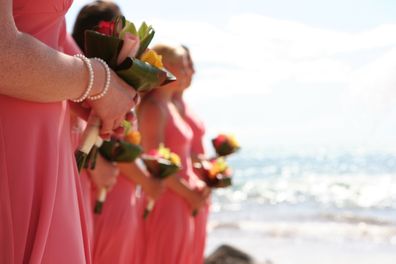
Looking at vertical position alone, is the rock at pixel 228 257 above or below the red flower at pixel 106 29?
below

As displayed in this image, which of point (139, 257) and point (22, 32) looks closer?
point (22, 32)

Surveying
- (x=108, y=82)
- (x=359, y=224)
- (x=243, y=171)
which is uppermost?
(x=108, y=82)

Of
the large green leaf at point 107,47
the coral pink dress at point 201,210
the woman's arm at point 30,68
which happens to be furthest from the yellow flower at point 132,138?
the woman's arm at point 30,68

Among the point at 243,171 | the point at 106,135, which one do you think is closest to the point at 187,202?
the point at 106,135

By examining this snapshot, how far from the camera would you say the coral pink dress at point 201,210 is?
687 cm

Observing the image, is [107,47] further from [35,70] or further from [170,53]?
[170,53]

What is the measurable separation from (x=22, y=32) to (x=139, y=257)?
415 centimetres

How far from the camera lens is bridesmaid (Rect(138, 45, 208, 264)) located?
20.9 ft

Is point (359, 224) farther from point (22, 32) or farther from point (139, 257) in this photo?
point (22, 32)

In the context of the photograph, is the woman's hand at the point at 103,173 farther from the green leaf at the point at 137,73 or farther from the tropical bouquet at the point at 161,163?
the green leaf at the point at 137,73

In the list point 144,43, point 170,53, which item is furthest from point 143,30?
point 170,53

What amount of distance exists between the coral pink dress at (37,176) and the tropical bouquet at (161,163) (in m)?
3.32

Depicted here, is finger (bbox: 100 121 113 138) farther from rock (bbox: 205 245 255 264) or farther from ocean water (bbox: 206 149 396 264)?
ocean water (bbox: 206 149 396 264)

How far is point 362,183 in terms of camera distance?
4266 cm
